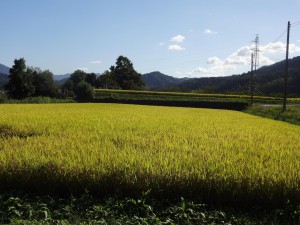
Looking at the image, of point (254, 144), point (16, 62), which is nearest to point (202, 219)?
point (254, 144)

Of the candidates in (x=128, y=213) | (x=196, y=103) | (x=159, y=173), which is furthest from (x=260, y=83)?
(x=128, y=213)

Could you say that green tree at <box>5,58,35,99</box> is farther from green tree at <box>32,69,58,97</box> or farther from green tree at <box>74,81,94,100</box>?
green tree at <box>74,81,94,100</box>

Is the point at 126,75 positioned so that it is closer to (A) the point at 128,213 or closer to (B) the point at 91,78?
(B) the point at 91,78

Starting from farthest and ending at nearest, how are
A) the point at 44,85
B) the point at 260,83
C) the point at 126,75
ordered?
1. the point at 260,83
2. the point at 126,75
3. the point at 44,85

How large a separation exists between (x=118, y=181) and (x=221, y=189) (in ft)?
6.29

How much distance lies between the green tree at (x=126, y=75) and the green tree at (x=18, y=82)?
→ 3615 centimetres

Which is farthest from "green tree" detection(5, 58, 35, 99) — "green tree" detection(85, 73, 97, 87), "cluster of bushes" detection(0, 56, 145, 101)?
"green tree" detection(85, 73, 97, 87)

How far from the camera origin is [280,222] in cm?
590

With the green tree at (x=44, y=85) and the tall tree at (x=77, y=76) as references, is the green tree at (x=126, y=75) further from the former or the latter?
the green tree at (x=44, y=85)

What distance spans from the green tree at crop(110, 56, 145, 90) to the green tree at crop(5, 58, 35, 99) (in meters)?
36.1

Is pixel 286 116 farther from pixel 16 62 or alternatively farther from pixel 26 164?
pixel 16 62

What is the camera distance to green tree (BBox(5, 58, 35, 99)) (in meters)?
66.9

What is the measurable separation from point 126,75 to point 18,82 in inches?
1608

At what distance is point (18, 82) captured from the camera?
219 feet
